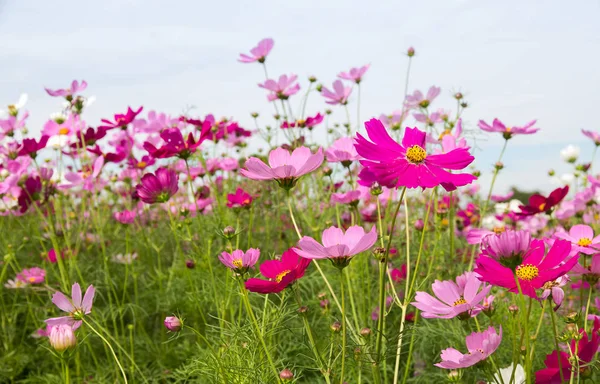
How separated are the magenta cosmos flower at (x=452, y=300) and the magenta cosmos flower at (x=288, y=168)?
0.79 feet

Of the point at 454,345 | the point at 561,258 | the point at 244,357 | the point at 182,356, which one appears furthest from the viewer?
the point at 182,356

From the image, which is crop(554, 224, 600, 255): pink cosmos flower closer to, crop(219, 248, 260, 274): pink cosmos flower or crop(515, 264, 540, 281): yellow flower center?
crop(515, 264, 540, 281): yellow flower center

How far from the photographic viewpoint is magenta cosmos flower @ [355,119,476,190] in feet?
2.50

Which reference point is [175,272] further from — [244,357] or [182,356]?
[244,357]

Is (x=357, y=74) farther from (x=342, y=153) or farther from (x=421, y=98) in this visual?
(x=342, y=153)

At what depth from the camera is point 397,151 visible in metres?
0.82

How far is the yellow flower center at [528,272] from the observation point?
0.79 metres

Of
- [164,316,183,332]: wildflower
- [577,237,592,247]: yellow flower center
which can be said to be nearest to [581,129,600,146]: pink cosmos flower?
[577,237,592,247]: yellow flower center

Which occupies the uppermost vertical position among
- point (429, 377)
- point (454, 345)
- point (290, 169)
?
point (290, 169)

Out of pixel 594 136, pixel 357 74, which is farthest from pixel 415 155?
pixel 594 136

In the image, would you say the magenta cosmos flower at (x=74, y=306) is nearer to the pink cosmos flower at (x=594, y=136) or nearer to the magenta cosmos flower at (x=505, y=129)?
the magenta cosmos flower at (x=505, y=129)

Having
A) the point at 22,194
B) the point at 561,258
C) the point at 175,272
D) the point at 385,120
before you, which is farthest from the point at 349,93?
the point at 561,258

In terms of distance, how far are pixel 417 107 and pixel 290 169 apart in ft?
3.60

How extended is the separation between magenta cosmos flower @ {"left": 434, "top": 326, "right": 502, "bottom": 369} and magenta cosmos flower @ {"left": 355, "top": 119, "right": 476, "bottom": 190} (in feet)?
0.67
